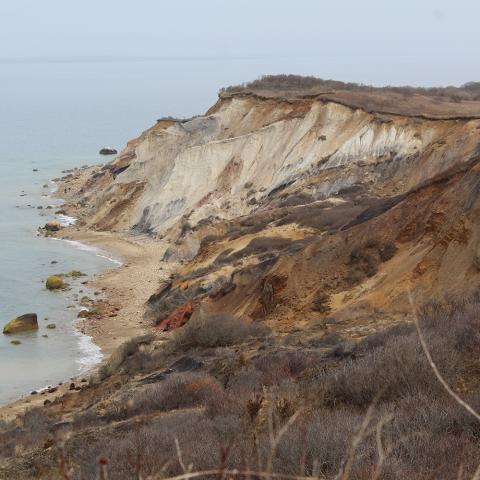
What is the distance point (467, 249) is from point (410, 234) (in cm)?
266

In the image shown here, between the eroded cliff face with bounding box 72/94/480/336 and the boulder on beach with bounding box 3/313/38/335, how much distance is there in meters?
4.38

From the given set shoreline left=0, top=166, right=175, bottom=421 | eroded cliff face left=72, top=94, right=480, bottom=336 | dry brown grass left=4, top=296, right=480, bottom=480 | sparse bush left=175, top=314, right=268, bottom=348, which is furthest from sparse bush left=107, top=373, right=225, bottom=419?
shoreline left=0, top=166, right=175, bottom=421

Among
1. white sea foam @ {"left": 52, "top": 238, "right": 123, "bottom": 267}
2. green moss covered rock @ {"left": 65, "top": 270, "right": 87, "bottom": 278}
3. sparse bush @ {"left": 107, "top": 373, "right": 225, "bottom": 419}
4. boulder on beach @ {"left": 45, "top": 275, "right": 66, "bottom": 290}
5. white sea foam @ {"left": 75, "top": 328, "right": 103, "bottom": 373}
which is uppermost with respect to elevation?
sparse bush @ {"left": 107, "top": 373, "right": 225, "bottom": 419}

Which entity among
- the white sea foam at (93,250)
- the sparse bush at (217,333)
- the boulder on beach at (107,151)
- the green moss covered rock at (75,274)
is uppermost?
the sparse bush at (217,333)

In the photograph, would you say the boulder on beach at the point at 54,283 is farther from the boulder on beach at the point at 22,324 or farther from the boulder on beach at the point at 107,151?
the boulder on beach at the point at 107,151

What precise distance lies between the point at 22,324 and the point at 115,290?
6055 mm

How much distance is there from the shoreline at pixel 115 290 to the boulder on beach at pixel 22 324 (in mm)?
1479

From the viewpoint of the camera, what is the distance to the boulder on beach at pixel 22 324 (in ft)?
88.5

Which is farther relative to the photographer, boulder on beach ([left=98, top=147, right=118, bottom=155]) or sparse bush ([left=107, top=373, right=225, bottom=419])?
boulder on beach ([left=98, top=147, right=118, bottom=155])

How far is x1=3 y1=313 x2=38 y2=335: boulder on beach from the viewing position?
88.5 ft

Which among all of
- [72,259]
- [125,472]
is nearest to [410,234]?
[125,472]

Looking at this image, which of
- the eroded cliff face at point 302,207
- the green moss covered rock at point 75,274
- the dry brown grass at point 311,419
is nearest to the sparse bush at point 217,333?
the eroded cliff face at point 302,207

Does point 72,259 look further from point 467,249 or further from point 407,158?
point 467,249

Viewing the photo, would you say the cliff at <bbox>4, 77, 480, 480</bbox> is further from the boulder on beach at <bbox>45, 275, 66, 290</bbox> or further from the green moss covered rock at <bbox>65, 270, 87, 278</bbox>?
the green moss covered rock at <bbox>65, 270, 87, 278</bbox>
